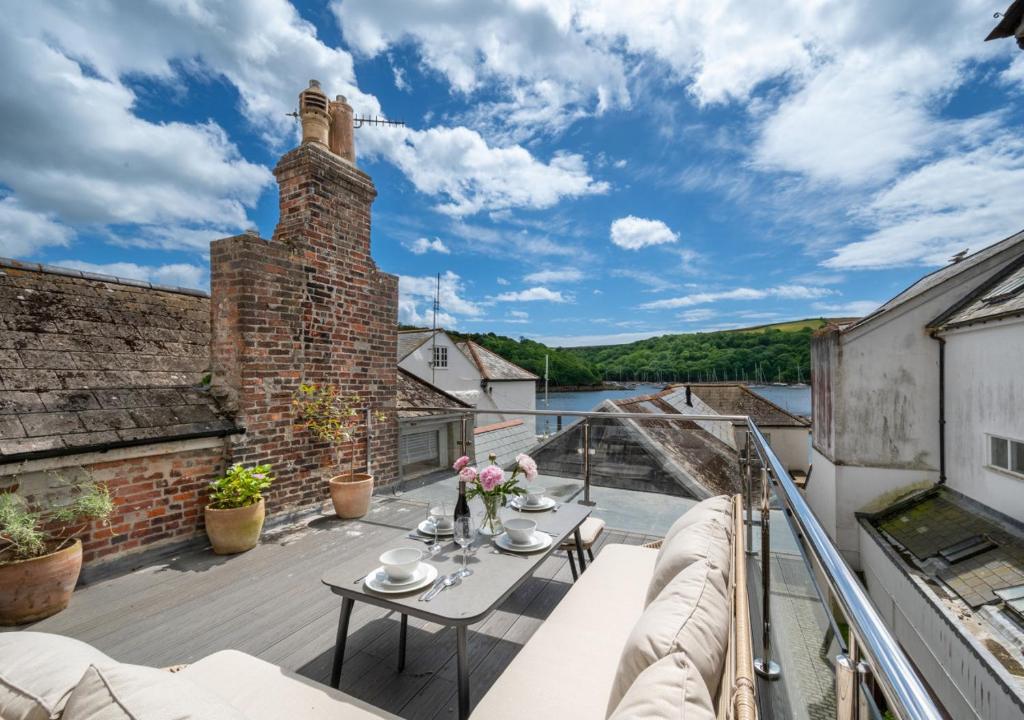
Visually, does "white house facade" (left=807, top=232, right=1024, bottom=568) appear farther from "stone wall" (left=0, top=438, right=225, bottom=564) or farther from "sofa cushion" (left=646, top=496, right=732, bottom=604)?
"stone wall" (left=0, top=438, right=225, bottom=564)

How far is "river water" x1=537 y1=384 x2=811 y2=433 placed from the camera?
57.2ft

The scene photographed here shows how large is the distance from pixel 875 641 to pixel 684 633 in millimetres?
556

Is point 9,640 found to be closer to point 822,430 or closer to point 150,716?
point 150,716

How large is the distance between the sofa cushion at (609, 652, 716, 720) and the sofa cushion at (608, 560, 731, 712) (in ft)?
0.26

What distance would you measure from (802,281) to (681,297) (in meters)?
13.2

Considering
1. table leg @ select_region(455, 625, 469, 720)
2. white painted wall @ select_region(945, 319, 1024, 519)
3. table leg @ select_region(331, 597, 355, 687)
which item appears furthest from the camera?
white painted wall @ select_region(945, 319, 1024, 519)

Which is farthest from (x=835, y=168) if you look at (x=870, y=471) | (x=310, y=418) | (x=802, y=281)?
(x=802, y=281)

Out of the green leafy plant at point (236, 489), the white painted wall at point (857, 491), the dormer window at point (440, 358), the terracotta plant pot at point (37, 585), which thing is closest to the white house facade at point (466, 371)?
the dormer window at point (440, 358)

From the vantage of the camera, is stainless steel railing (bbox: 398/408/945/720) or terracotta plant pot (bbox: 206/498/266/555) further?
terracotta plant pot (bbox: 206/498/266/555)

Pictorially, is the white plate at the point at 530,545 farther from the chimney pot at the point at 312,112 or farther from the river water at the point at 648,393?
the chimney pot at the point at 312,112

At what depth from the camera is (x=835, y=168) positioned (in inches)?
684

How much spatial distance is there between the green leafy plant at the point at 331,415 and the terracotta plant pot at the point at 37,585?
6.25ft

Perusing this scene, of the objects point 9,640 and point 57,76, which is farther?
point 57,76

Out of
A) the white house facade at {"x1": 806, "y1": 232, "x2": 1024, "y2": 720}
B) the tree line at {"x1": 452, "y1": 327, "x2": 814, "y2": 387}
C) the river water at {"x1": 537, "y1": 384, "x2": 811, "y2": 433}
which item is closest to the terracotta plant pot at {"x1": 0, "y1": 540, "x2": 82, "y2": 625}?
the river water at {"x1": 537, "y1": 384, "x2": 811, "y2": 433}
